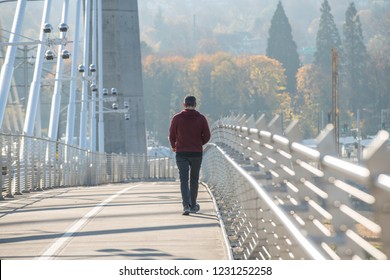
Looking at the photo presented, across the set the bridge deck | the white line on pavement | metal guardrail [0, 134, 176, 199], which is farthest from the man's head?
metal guardrail [0, 134, 176, 199]

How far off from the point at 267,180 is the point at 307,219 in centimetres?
346

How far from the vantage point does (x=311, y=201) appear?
8172mm

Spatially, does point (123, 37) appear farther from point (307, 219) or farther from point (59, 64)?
point (307, 219)

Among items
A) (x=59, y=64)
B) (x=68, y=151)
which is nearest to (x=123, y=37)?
(x=59, y=64)

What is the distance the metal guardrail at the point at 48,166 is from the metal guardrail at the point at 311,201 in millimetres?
12207

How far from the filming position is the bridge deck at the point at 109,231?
43.3 feet

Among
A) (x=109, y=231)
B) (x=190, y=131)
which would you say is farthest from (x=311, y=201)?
(x=190, y=131)

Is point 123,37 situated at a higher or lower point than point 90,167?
higher

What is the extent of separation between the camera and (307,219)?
8.35 metres

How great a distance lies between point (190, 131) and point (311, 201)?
9718 mm

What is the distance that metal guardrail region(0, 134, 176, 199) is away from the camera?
26.5 metres

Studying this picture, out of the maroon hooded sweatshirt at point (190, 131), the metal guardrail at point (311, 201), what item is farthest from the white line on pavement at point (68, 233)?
the metal guardrail at point (311, 201)

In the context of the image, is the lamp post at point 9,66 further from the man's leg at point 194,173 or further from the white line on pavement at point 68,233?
the man's leg at point 194,173
